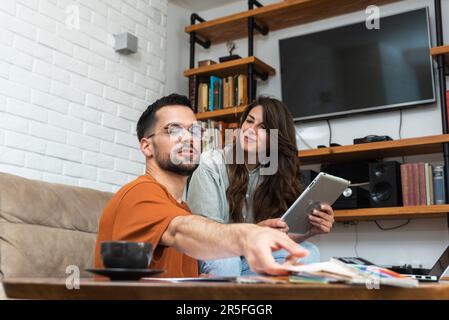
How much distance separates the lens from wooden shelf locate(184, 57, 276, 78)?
135 inches

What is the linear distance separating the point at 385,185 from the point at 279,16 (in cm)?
135

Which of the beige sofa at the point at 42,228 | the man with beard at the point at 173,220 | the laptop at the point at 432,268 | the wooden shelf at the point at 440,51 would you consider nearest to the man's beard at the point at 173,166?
the man with beard at the point at 173,220

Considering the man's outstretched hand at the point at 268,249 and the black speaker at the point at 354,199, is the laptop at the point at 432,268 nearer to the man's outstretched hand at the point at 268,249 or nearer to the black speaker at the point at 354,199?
the black speaker at the point at 354,199

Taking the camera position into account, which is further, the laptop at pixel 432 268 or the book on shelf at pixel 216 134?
the book on shelf at pixel 216 134

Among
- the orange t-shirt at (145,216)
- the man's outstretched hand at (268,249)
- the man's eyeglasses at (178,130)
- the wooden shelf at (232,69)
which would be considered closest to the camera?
the man's outstretched hand at (268,249)

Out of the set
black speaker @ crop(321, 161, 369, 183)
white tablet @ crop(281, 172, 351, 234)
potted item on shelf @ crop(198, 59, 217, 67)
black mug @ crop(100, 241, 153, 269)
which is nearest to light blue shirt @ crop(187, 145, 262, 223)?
white tablet @ crop(281, 172, 351, 234)

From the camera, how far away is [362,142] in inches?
116

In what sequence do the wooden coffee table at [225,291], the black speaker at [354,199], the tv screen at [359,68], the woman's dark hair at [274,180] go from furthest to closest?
the tv screen at [359,68] < the black speaker at [354,199] < the woman's dark hair at [274,180] < the wooden coffee table at [225,291]

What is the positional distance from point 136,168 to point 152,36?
0.94 meters

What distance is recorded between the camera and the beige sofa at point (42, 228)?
1886 mm

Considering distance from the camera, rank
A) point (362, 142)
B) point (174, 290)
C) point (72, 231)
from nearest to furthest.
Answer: point (174, 290)
point (72, 231)
point (362, 142)

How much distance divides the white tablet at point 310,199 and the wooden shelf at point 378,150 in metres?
1.02
